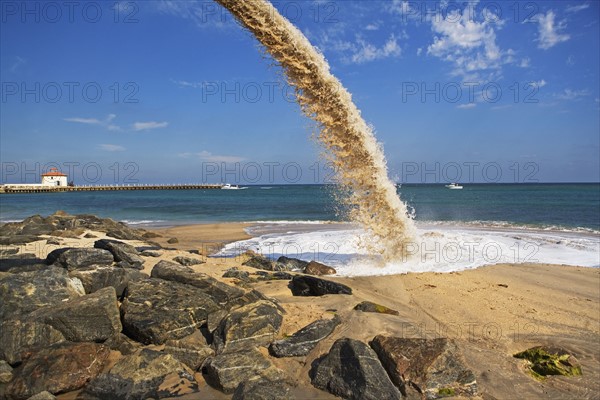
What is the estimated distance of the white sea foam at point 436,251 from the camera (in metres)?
13.1

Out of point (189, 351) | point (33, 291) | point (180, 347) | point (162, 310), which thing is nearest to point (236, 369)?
point (189, 351)

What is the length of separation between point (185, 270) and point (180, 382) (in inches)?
124

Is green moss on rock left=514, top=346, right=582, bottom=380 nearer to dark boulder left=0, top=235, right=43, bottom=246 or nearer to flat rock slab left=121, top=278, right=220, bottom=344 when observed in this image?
flat rock slab left=121, top=278, right=220, bottom=344

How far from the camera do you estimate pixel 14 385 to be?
4562 millimetres

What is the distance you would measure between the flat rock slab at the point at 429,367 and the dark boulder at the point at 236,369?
152 centimetres

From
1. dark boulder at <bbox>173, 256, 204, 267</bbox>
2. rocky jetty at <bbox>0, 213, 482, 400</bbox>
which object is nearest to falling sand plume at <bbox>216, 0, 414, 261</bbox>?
dark boulder at <bbox>173, 256, 204, 267</bbox>

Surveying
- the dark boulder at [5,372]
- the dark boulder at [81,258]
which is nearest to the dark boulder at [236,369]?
the dark boulder at [5,372]

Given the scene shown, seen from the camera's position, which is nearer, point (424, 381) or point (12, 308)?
point (424, 381)

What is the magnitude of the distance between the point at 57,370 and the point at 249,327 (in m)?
2.50

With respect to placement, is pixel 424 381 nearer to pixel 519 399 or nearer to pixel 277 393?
pixel 519 399

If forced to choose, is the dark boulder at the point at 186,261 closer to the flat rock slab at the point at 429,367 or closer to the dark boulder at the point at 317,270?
the dark boulder at the point at 317,270

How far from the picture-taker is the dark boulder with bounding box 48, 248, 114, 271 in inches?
316

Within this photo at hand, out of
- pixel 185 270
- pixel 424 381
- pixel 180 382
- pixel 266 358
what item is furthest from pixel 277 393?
pixel 185 270

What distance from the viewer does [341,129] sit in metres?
11.5
